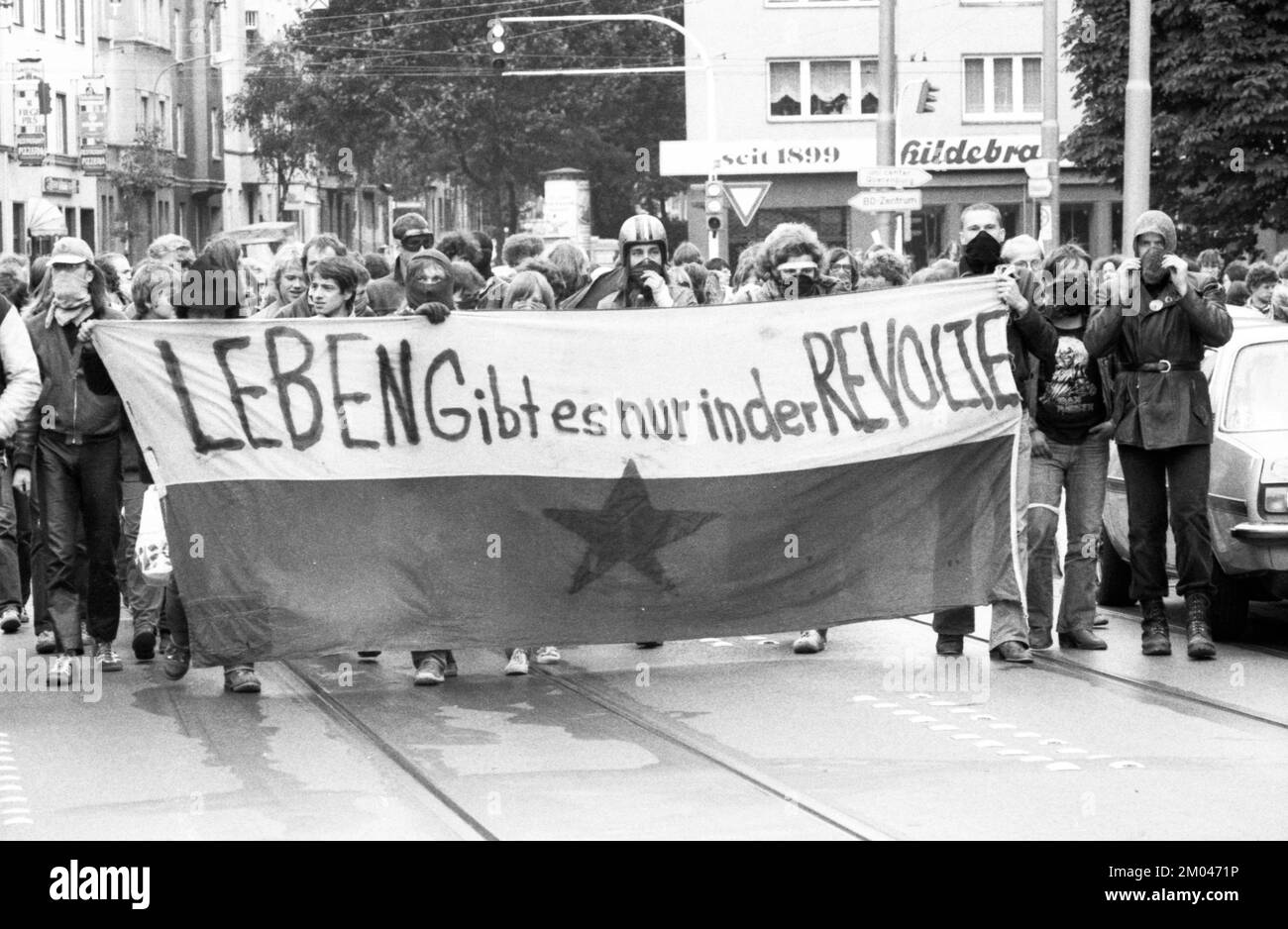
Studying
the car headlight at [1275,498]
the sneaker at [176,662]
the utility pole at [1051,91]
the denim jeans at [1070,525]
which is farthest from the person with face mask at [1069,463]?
the utility pole at [1051,91]

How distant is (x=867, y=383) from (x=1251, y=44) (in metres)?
26.4

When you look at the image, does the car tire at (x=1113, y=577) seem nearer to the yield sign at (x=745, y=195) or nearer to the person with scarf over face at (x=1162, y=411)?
the person with scarf over face at (x=1162, y=411)

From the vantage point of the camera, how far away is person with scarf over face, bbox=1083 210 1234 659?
10672mm

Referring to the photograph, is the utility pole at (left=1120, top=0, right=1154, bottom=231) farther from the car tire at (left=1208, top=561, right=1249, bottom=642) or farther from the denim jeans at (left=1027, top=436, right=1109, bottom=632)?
the denim jeans at (left=1027, top=436, right=1109, bottom=632)

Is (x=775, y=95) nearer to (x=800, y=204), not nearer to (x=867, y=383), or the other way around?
(x=800, y=204)

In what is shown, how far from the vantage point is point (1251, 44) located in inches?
1367

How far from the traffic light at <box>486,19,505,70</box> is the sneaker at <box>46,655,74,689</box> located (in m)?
31.2

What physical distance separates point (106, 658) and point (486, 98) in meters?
53.2

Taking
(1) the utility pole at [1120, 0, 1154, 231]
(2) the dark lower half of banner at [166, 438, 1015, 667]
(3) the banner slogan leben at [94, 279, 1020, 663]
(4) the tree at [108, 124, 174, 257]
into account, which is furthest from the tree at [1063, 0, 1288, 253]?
(4) the tree at [108, 124, 174, 257]

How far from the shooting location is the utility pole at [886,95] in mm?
29578

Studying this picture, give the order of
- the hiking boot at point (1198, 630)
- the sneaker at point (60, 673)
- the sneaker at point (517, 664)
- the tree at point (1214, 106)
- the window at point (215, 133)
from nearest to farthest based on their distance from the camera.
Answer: the sneaker at point (60, 673), the sneaker at point (517, 664), the hiking boot at point (1198, 630), the tree at point (1214, 106), the window at point (215, 133)

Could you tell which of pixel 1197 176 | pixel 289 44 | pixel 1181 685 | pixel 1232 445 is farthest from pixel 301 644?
pixel 289 44

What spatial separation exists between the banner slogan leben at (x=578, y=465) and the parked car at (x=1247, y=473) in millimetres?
1298

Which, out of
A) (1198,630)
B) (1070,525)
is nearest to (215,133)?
(1070,525)
